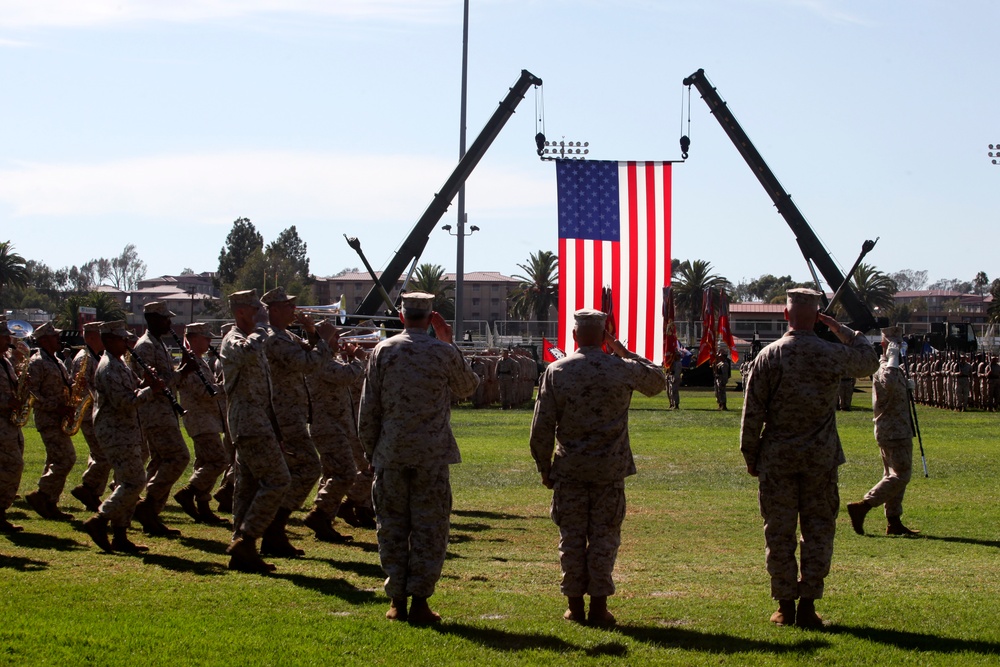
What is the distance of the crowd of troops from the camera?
3747 cm

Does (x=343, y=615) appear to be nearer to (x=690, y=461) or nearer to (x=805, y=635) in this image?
(x=805, y=635)

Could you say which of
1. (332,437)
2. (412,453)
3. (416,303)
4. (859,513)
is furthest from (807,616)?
(332,437)

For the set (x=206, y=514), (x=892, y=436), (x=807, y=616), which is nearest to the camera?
(x=807, y=616)

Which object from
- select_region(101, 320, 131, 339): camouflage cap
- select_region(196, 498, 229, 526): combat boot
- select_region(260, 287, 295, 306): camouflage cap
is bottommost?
select_region(196, 498, 229, 526): combat boot

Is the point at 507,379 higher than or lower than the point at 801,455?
lower

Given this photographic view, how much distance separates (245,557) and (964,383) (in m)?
Result: 32.5

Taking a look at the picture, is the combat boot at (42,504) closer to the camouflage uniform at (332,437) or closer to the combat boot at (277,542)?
the camouflage uniform at (332,437)

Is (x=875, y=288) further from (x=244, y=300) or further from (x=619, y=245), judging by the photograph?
(x=244, y=300)

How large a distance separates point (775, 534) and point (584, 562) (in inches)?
48.5

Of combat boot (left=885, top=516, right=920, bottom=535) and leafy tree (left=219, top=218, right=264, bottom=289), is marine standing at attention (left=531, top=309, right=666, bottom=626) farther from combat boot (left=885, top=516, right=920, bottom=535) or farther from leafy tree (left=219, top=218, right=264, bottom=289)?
leafy tree (left=219, top=218, right=264, bottom=289)

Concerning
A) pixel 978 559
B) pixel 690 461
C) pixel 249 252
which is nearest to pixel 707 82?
pixel 690 461

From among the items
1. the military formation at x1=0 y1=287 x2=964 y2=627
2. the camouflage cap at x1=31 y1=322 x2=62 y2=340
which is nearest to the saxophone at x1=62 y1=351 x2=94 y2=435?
the military formation at x1=0 y1=287 x2=964 y2=627

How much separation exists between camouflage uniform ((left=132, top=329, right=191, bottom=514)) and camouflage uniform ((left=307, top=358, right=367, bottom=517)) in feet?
4.14

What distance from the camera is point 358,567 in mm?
9750
